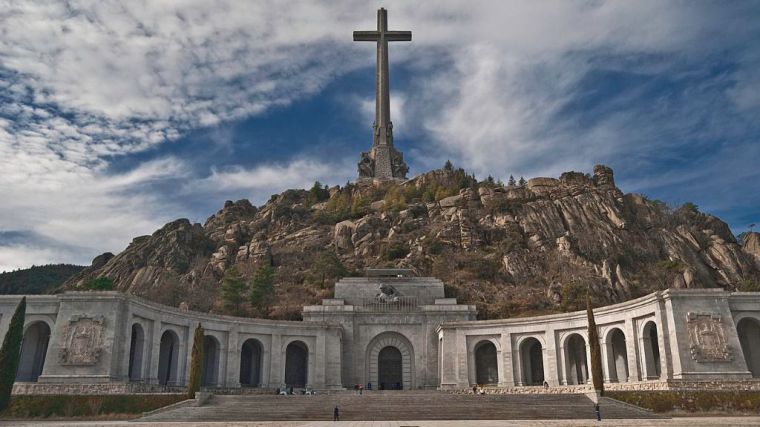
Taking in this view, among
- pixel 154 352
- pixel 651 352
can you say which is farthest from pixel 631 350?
pixel 154 352

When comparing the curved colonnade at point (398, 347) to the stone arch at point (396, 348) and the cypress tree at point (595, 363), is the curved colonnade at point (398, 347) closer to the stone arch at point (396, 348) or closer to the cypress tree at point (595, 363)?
the stone arch at point (396, 348)

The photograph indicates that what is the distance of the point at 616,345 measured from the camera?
39906 mm

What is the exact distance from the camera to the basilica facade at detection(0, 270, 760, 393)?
107ft

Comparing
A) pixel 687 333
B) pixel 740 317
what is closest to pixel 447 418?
pixel 687 333

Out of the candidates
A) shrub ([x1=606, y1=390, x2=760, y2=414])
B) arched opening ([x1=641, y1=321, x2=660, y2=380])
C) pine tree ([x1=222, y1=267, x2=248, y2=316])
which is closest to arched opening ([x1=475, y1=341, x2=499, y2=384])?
arched opening ([x1=641, y1=321, x2=660, y2=380])

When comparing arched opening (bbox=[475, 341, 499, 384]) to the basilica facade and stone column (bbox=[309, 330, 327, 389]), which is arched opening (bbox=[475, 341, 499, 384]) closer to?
the basilica facade

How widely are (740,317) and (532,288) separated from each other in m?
28.4

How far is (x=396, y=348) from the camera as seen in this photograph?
156ft

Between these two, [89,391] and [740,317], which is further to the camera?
[740,317]

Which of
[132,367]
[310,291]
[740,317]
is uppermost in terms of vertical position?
[310,291]

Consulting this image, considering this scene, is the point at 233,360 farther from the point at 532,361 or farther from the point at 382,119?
the point at 382,119

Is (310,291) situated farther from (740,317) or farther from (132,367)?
(740,317)

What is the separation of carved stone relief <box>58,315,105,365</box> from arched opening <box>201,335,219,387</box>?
920 cm

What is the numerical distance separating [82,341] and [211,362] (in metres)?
11.1
